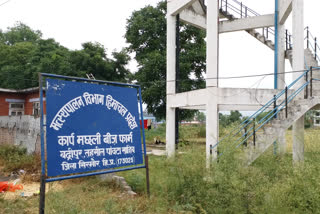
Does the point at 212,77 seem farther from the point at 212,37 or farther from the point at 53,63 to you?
the point at 53,63

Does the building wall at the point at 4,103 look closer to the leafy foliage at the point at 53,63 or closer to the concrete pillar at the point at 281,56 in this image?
the leafy foliage at the point at 53,63

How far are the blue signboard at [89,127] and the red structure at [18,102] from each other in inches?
651

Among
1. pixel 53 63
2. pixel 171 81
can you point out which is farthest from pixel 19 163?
pixel 53 63

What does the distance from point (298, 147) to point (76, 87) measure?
9209mm

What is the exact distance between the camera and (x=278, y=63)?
14523 millimetres

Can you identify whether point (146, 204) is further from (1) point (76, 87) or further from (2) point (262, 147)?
(2) point (262, 147)

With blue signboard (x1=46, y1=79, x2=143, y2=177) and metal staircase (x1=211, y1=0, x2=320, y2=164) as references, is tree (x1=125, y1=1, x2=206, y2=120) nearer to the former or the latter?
metal staircase (x1=211, y1=0, x2=320, y2=164)

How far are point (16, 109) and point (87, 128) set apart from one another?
19.4 metres

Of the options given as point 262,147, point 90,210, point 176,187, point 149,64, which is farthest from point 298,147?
point 149,64

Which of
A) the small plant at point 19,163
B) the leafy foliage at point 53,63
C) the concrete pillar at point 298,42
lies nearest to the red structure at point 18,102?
the leafy foliage at point 53,63

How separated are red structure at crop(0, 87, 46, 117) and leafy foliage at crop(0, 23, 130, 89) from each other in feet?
7.39

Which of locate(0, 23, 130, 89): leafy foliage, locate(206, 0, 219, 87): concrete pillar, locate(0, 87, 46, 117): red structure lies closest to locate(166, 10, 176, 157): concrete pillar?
locate(206, 0, 219, 87): concrete pillar

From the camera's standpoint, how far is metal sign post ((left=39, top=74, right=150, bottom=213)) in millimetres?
5590

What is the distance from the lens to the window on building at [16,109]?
22502 mm
